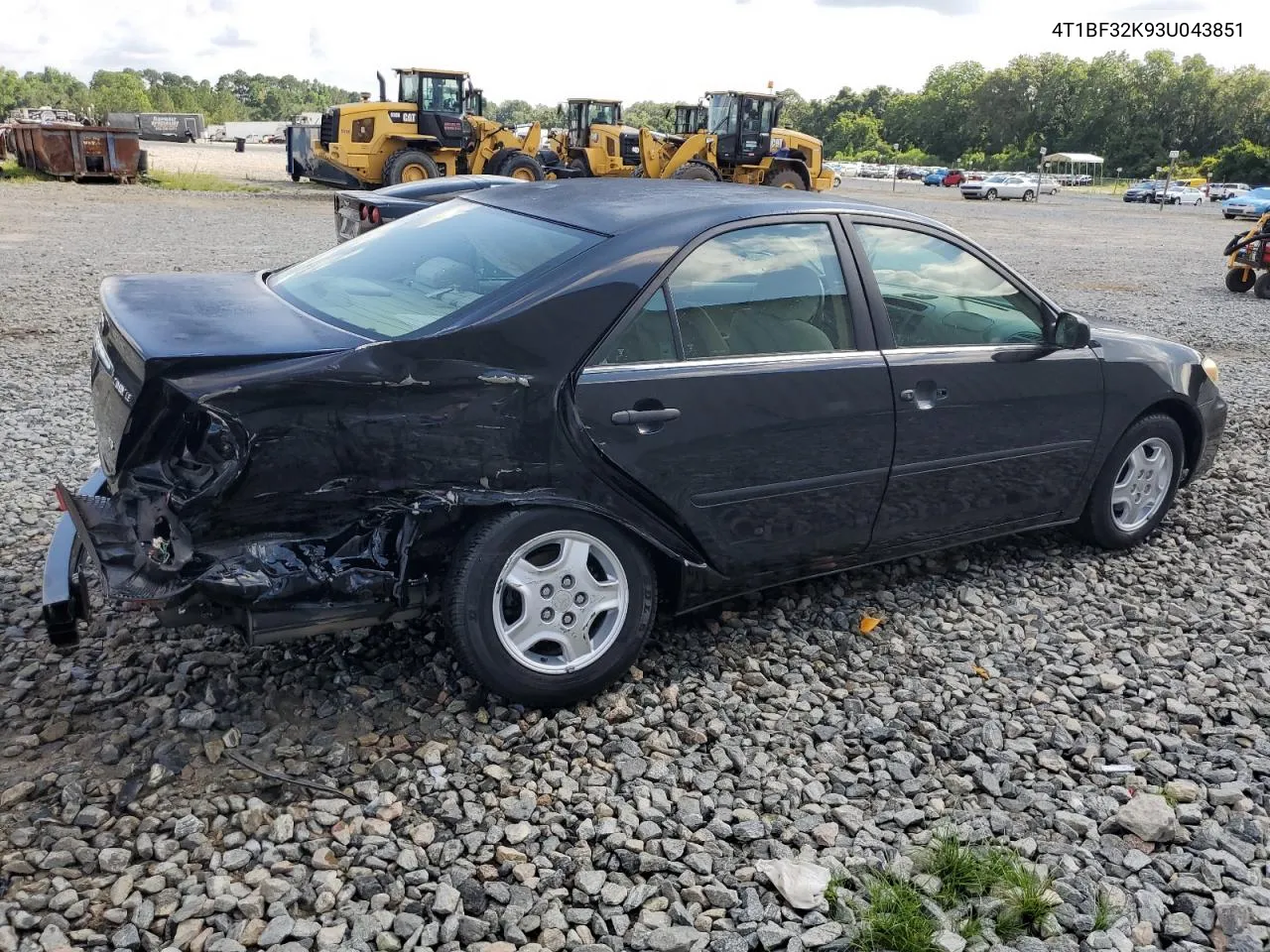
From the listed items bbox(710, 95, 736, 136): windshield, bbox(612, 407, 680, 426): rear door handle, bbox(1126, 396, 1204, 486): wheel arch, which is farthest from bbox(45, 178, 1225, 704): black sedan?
bbox(710, 95, 736, 136): windshield

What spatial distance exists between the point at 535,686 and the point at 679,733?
1.55ft

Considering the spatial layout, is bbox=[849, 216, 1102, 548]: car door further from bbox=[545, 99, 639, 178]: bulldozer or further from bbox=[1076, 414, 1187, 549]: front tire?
bbox=[545, 99, 639, 178]: bulldozer

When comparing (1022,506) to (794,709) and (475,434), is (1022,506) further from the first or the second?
(475,434)

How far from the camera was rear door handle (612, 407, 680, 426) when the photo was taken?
11.0ft

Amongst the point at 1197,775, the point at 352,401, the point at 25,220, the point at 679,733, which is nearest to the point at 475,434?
the point at 352,401

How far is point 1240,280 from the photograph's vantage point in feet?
51.0

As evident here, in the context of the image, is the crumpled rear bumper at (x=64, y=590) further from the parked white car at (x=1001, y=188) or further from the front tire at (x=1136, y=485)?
the parked white car at (x=1001, y=188)

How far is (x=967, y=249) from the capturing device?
438 cm

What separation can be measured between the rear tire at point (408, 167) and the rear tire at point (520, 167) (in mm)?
1532

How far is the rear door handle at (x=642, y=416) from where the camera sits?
3.36 m

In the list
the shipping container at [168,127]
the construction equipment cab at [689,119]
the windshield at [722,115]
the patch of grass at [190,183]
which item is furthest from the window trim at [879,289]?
the shipping container at [168,127]

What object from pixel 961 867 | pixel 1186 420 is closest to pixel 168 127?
pixel 1186 420

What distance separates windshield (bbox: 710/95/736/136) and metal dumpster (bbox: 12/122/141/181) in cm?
1447

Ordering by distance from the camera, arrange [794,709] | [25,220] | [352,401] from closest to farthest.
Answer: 1. [352,401]
2. [794,709]
3. [25,220]
